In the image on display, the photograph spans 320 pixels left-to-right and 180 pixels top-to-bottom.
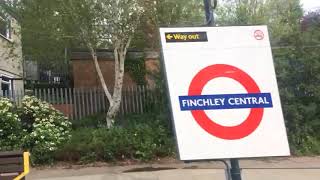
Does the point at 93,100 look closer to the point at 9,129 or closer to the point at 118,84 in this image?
the point at 118,84

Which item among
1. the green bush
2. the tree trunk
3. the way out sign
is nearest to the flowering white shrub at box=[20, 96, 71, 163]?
the green bush

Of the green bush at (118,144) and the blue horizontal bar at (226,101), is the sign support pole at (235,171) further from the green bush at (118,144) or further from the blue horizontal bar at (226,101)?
the green bush at (118,144)

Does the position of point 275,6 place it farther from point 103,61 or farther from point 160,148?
point 160,148

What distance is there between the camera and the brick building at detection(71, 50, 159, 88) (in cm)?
1952

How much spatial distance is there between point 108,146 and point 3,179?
659 centimetres

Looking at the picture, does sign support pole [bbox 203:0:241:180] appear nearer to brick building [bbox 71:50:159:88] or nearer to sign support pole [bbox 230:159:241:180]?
sign support pole [bbox 230:159:241:180]

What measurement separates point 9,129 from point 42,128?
0.88 meters

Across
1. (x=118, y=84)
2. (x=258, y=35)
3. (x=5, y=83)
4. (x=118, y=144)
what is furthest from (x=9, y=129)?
(x=258, y=35)

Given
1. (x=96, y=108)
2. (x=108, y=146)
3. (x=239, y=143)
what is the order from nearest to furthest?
(x=239, y=143) → (x=108, y=146) → (x=96, y=108)

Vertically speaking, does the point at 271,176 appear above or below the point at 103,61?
below

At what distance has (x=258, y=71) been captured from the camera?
354 centimetres

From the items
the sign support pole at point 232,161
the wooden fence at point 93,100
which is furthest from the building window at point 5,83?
the sign support pole at point 232,161

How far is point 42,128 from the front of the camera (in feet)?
48.3

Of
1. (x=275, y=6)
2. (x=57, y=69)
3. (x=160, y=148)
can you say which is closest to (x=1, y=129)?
(x=160, y=148)
